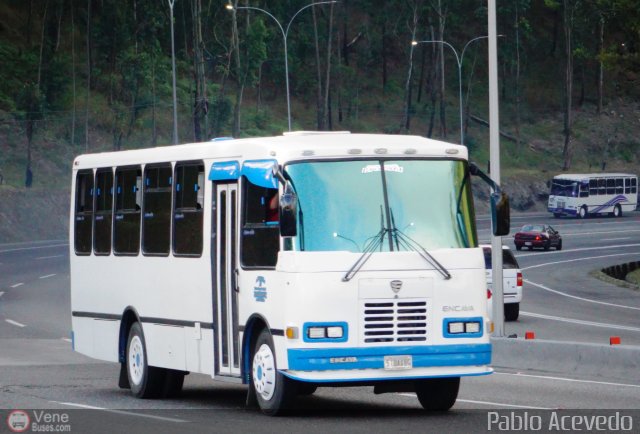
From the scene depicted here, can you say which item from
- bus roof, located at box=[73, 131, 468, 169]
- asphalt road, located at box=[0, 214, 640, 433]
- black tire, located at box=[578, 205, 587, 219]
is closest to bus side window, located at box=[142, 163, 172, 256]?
bus roof, located at box=[73, 131, 468, 169]

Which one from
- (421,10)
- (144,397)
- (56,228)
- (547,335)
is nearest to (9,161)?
(56,228)

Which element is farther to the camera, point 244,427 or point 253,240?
point 253,240

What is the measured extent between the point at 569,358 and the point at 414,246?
19.6 ft

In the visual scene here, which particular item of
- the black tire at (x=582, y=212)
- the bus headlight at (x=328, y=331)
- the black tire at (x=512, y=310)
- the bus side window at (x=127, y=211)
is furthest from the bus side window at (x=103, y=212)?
the black tire at (x=582, y=212)

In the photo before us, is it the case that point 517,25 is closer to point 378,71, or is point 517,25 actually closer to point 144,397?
point 378,71

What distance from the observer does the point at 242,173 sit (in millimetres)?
15531

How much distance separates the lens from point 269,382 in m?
14.7

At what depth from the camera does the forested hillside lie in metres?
91.1

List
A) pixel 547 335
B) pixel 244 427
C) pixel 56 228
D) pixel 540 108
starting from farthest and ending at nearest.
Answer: pixel 540 108
pixel 56 228
pixel 547 335
pixel 244 427

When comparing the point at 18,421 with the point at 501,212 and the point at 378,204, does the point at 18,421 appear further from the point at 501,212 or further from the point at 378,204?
the point at 501,212

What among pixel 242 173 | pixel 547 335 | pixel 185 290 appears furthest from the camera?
pixel 547 335

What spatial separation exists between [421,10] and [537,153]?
14036 millimetres

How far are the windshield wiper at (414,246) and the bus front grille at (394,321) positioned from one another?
386 mm

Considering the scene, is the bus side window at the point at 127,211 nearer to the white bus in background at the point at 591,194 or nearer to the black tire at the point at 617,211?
the white bus in background at the point at 591,194
